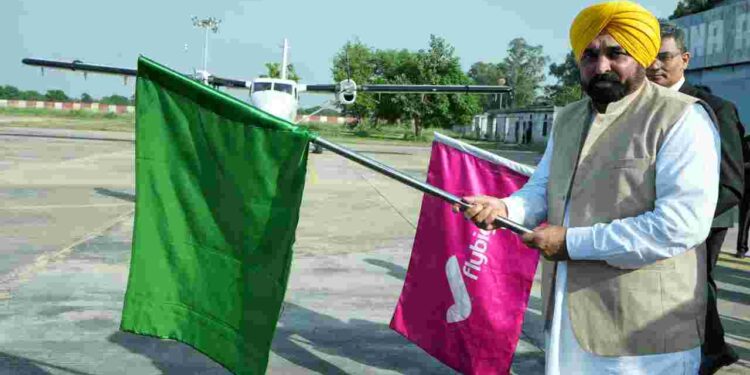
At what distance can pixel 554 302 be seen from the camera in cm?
231

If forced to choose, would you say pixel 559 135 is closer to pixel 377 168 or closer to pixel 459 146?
pixel 377 168

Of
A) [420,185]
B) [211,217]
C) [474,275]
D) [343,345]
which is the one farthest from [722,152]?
[343,345]

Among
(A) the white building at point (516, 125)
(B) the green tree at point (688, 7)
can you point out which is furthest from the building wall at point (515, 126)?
(B) the green tree at point (688, 7)

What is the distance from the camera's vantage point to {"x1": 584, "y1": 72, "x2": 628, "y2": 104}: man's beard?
2158 mm

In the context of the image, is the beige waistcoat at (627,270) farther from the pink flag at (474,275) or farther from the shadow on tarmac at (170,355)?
the shadow on tarmac at (170,355)

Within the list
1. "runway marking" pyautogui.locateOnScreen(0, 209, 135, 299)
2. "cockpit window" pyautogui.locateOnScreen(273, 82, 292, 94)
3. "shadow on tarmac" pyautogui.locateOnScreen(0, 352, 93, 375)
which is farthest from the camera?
"cockpit window" pyautogui.locateOnScreen(273, 82, 292, 94)

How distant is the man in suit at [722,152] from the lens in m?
3.32

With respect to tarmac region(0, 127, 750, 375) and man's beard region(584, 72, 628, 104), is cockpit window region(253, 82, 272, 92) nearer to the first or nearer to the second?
tarmac region(0, 127, 750, 375)

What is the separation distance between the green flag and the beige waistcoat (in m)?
0.99

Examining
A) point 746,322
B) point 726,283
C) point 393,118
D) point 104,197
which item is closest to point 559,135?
point 746,322

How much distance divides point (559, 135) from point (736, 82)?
24.5 metres

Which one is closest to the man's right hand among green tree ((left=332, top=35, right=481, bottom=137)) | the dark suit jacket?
the dark suit jacket

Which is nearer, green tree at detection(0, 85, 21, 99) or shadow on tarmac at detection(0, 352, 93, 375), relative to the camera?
shadow on tarmac at detection(0, 352, 93, 375)

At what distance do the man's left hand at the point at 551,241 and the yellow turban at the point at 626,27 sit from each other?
557mm
